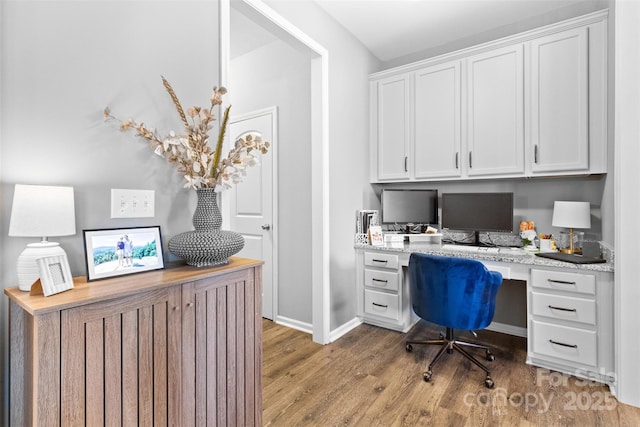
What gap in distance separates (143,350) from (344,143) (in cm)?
231

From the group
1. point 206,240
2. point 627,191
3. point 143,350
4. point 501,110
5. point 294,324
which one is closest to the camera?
point 143,350

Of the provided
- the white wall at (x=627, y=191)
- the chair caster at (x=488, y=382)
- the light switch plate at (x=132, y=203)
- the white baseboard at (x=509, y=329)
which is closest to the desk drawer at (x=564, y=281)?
the white wall at (x=627, y=191)

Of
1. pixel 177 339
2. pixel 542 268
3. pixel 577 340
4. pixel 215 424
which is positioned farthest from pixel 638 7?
pixel 215 424

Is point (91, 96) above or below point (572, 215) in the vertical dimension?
above

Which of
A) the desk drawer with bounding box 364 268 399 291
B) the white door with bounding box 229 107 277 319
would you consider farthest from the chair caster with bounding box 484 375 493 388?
the white door with bounding box 229 107 277 319

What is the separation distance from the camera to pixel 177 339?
121 centimetres

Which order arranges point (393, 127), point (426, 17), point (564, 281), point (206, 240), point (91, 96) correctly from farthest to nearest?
point (393, 127), point (426, 17), point (564, 281), point (206, 240), point (91, 96)

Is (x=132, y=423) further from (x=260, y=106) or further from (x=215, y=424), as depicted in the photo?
(x=260, y=106)

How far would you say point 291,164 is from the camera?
10.0ft

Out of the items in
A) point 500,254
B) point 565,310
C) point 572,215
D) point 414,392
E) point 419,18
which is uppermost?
point 419,18

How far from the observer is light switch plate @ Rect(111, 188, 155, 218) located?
132 cm

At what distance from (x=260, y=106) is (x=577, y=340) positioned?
3.26m

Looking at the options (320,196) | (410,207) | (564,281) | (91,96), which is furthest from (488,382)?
(91,96)

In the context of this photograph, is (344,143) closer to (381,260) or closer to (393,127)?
(393,127)
